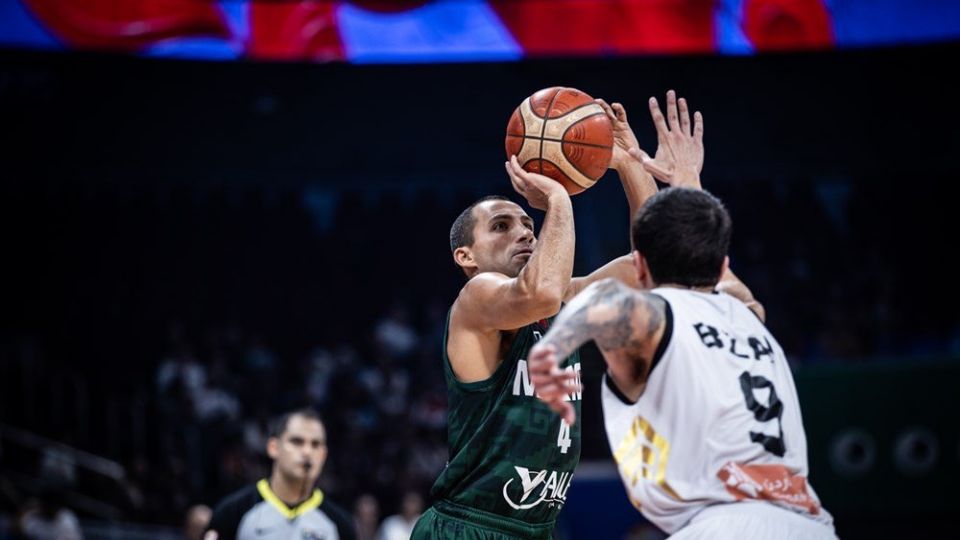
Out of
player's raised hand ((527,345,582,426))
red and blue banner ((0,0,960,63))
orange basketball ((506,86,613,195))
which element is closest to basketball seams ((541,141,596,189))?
orange basketball ((506,86,613,195))

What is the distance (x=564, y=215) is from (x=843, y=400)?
8.50 metres

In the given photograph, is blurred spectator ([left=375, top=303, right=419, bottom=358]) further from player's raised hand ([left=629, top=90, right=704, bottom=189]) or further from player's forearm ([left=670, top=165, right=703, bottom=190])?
player's forearm ([left=670, top=165, right=703, bottom=190])

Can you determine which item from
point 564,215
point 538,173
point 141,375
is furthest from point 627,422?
point 141,375

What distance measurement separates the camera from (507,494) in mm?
4426

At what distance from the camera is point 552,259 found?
4219 millimetres

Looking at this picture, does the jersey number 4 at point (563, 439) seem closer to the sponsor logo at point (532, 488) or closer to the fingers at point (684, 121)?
the sponsor logo at point (532, 488)

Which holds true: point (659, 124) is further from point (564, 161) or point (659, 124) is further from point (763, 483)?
point (763, 483)

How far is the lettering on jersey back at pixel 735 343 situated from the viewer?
10.7 feet

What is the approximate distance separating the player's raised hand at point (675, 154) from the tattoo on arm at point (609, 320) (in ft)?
3.62

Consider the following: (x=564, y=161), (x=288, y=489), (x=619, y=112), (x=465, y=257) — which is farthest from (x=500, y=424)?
(x=288, y=489)

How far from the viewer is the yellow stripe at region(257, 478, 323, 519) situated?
6.89 m

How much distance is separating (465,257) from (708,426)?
1.87m

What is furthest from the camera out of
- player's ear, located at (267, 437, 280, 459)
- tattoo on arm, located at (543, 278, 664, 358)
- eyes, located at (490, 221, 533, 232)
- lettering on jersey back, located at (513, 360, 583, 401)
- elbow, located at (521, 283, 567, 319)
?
player's ear, located at (267, 437, 280, 459)

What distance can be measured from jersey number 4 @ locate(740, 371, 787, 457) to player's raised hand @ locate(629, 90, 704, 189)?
1.13 metres
